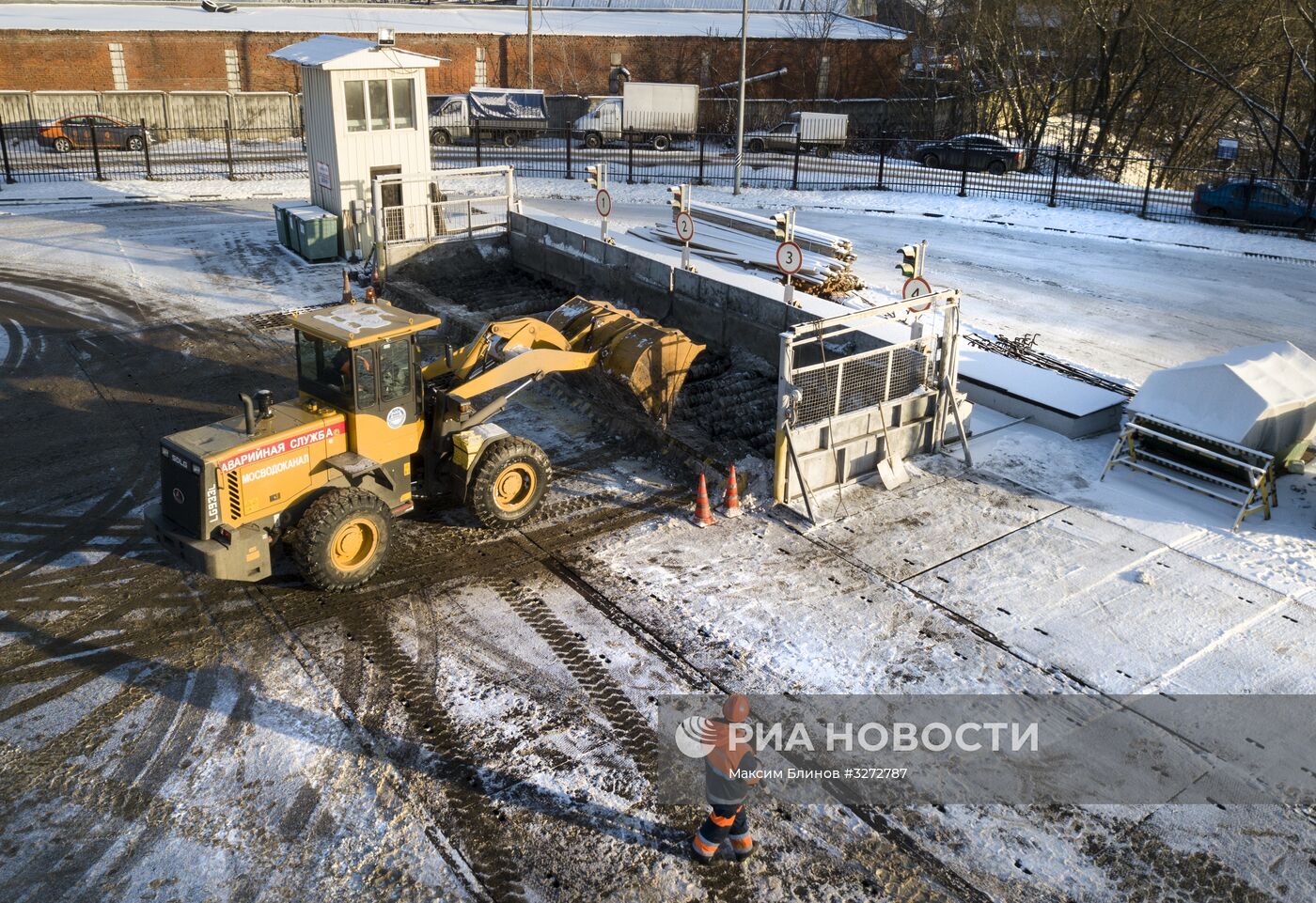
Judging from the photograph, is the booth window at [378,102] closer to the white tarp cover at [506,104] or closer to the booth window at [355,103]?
the booth window at [355,103]

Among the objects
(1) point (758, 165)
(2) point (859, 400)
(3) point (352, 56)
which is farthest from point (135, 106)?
(2) point (859, 400)

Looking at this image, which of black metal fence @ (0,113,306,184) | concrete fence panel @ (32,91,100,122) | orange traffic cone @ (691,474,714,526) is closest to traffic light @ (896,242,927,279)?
orange traffic cone @ (691,474,714,526)

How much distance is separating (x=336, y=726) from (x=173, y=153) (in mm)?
31670

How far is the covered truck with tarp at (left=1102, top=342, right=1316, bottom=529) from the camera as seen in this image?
11.0 meters

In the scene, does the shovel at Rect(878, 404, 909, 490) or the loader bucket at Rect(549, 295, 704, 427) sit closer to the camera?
the shovel at Rect(878, 404, 909, 490)

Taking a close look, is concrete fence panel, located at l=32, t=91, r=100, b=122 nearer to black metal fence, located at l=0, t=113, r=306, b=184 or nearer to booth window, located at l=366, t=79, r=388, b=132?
black metal fence, located at l=0, t=113, r=306, b=184

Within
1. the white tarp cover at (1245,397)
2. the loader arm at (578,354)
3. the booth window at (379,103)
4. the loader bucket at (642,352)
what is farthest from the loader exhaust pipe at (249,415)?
the booth window at (379,103)

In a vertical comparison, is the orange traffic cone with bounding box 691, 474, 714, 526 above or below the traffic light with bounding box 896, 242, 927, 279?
below

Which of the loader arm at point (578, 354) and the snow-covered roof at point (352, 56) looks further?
the snow-covered roof at point (352, 56)

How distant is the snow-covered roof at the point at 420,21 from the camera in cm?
4378

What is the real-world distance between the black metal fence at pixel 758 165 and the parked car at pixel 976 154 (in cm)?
5

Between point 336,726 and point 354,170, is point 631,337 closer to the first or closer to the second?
point 336,726

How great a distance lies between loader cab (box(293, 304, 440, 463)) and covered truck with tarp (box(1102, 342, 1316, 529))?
767 cm

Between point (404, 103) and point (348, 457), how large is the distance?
13.3 metres
